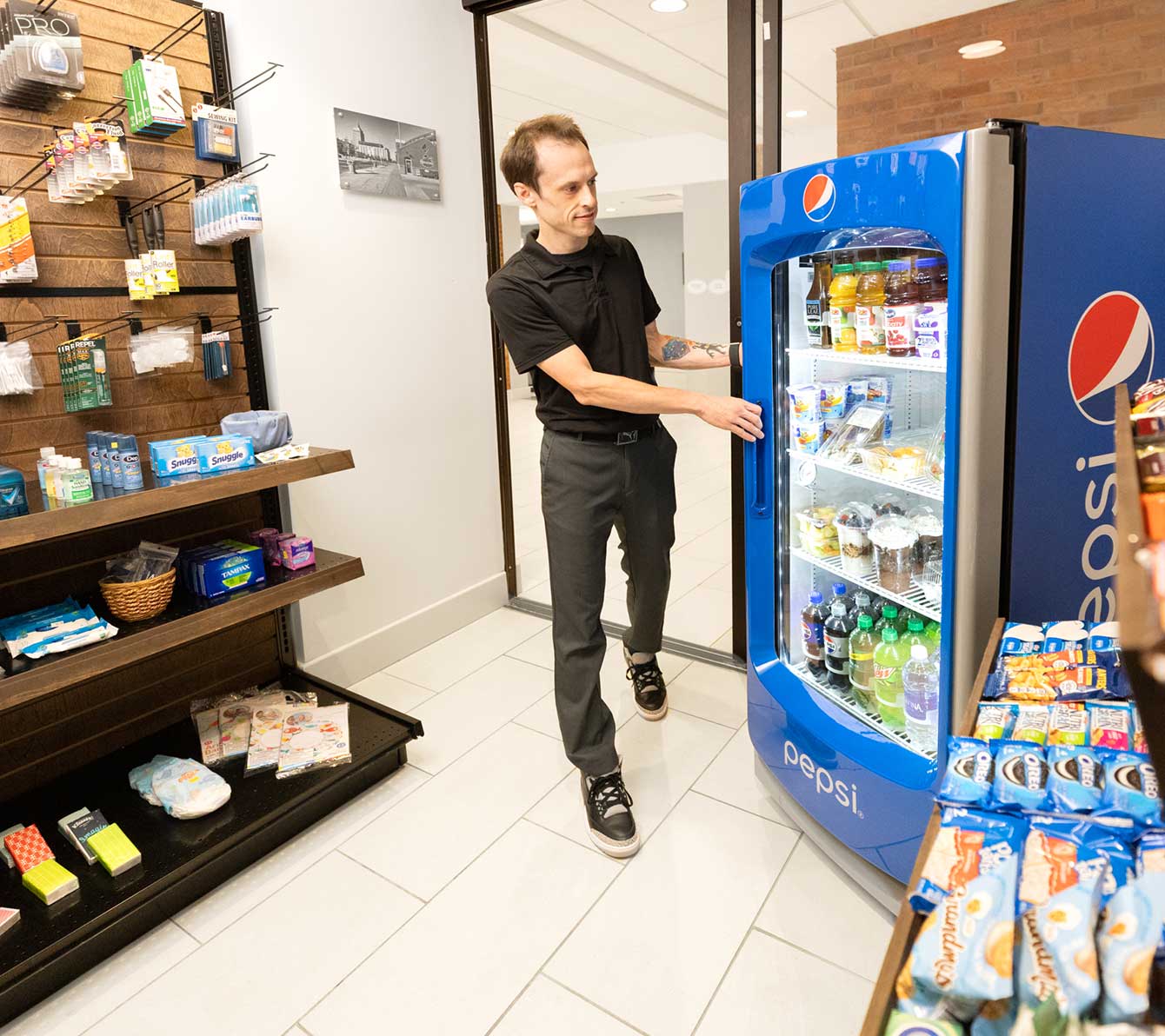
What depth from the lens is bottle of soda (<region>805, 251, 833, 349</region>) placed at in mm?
2006

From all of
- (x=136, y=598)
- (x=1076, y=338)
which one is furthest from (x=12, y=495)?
(x=1076, y=338)

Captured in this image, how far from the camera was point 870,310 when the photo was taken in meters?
1.82

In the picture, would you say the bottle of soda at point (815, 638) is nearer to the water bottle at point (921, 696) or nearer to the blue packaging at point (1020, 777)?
the water bottle at point (921, 696)

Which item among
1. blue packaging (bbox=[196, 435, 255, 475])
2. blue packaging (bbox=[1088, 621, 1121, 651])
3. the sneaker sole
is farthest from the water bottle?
blue packaging (bbox=[196, 435, 255, 475])

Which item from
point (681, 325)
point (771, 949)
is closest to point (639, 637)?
point (771, 949)

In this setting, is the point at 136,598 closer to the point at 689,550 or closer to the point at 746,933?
the point at 746,933

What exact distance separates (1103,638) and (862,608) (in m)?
0.89

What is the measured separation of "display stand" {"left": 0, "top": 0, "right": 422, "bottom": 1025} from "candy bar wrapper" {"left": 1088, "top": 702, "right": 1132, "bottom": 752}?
200cm

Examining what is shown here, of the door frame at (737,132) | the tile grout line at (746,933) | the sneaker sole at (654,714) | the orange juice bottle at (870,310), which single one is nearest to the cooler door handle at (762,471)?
the orange juice bottle at (870,310)

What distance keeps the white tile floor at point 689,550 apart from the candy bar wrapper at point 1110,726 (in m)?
2.39

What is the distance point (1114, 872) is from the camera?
0.80 metres

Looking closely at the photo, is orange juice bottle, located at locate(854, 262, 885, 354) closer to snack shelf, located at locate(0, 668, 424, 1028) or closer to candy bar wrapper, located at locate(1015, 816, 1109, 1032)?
candy bar wrapper, located at locate(1015, 816, 1109, 1032)

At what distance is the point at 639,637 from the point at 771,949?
1141 mm

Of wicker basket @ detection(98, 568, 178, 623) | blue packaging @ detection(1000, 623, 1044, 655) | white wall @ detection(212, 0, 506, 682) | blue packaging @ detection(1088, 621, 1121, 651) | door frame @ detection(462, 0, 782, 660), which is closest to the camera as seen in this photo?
blue packaging @ detection(1088, 621, 1121, 651)
